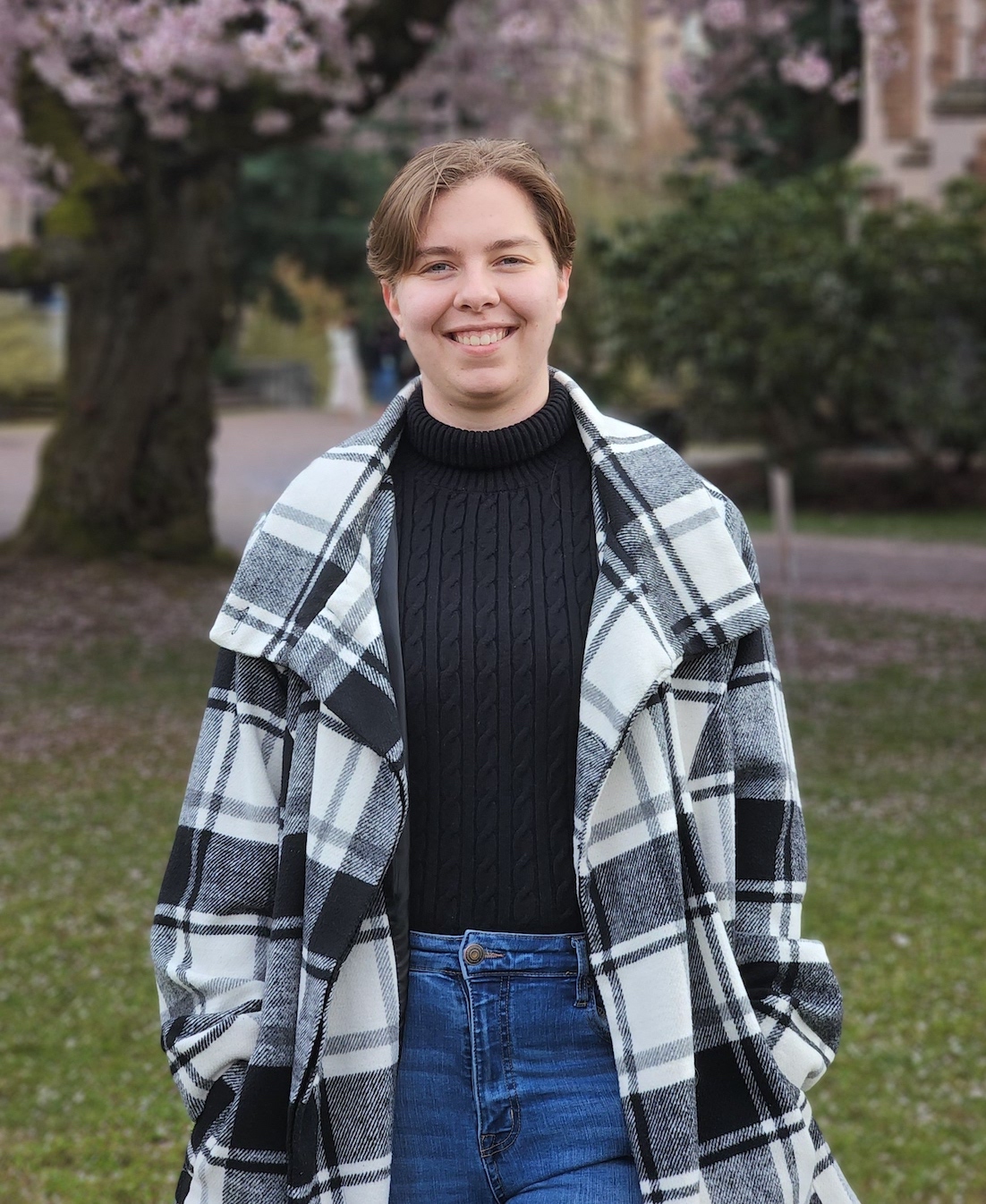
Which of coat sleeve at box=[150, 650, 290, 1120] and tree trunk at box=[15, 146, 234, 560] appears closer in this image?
coat sleeve at box=[150, 650, 290, 1120]

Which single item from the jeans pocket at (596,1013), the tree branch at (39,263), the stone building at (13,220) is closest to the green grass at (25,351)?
the stone building at (13,220)

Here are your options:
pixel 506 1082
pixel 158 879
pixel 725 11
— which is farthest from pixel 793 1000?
pixel 725 11

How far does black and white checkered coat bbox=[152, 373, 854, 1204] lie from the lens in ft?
6.86

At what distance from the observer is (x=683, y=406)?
20.6 meters

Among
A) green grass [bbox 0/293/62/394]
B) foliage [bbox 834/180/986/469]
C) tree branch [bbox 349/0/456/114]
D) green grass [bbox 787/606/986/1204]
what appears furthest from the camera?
green grass [bbox 0/293/62/394]

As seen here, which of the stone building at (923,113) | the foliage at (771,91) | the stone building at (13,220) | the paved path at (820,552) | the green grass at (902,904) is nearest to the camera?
the green grass at (902,904)

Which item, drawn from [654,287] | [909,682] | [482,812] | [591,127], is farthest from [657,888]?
[591,127]

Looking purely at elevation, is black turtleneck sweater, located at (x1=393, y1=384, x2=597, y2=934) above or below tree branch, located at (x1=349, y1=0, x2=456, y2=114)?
below

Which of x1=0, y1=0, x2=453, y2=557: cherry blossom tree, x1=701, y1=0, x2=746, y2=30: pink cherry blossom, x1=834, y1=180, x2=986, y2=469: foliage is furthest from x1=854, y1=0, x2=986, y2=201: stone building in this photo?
x1=0, y1=0, x2=453, y2=557: cherry blossom tree

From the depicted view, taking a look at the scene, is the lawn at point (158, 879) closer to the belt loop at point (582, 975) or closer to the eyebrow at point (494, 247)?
the belt loop at point (582, 975)

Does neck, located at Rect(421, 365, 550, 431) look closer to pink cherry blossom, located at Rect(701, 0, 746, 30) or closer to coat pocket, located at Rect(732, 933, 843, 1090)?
coat pocket, located at Rect(732, 933, 843, 1090)

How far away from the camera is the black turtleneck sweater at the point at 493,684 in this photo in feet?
7.00

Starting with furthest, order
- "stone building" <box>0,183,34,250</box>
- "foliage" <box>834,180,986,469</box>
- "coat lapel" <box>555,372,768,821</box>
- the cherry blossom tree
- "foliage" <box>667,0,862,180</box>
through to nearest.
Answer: "stone building" <box>0,183,34,250</box>, "foliage" <box>834,180,986,469</box>, "foliage" <box>667,0,862,180</box>, the cherry blossom tree, "coat lapel" <box>555,372,768,821</box>

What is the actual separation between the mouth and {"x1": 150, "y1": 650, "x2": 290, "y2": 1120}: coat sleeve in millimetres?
488
